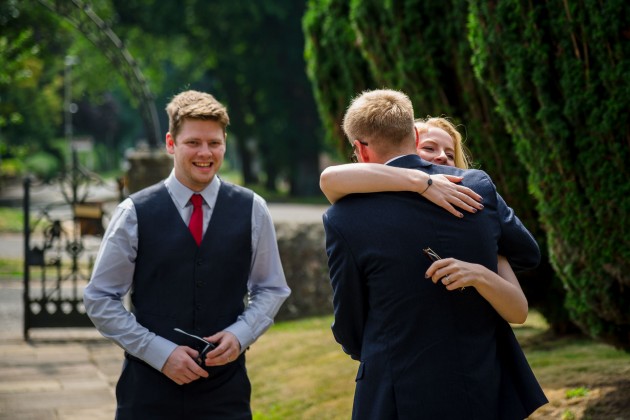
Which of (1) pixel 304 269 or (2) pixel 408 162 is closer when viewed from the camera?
(2) pixel 408 162

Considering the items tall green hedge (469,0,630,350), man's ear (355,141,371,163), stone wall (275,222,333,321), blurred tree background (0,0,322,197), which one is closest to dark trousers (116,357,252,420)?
man's ear (355,141,371,163)

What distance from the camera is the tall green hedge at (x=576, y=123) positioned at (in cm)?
518

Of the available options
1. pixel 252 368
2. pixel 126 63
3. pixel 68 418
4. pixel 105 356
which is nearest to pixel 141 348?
pixel 68 418

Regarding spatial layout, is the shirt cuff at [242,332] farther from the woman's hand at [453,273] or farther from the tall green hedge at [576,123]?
the tall green hedge at [576,123]

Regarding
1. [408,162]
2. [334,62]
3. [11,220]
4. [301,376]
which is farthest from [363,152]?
[11,220]

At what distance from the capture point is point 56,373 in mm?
9039

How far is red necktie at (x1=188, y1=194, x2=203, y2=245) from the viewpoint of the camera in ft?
12.9

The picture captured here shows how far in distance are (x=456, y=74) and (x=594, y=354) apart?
2.42m

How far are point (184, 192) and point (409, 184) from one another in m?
1.28

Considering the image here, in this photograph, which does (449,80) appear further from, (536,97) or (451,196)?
(451,196)

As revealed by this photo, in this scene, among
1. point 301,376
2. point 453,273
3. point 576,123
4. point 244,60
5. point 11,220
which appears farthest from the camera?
point 244,60

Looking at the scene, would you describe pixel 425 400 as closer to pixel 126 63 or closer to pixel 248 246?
pixel 248 246

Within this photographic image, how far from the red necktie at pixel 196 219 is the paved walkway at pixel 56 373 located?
3813 millimetres

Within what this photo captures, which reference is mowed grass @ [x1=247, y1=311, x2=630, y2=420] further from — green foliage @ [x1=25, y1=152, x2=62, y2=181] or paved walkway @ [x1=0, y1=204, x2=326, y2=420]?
green foliage @ [x1=25, y1=152, x2=62, y2=181]
